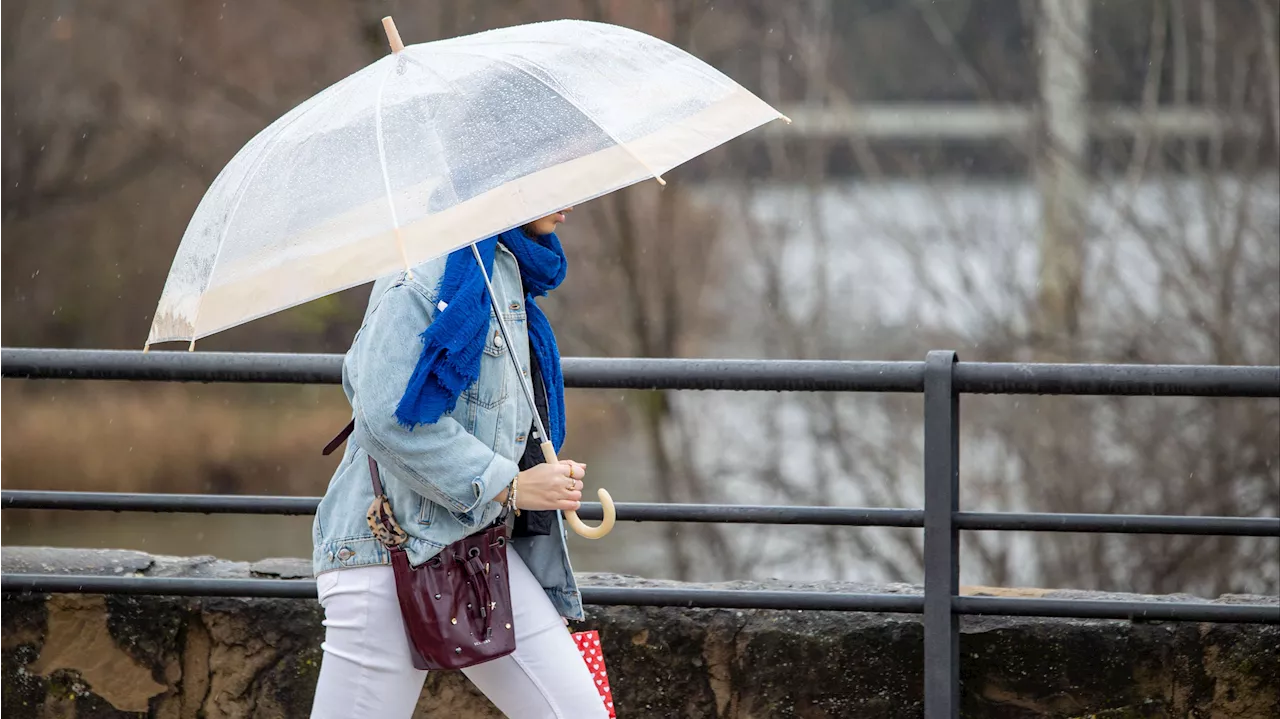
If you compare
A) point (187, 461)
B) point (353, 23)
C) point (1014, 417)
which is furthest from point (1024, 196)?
point (187, 461)

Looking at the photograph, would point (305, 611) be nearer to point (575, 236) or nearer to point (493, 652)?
point (493, 652)

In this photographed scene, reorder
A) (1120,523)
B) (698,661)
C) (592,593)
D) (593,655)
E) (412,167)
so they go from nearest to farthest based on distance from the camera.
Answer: (412,167) → (593,655) → (1120,523) → (592,593) → (698,661)

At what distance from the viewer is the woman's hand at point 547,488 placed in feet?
8.82

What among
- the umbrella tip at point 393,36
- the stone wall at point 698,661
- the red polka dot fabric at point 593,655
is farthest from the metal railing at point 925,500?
the umbrella tip at point 393,36

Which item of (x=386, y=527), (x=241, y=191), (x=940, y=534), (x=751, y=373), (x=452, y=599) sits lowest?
(x=452, y=599)

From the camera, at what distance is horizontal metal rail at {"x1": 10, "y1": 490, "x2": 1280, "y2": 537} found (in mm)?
3482

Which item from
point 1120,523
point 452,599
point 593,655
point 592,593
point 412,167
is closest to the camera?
point 412,167

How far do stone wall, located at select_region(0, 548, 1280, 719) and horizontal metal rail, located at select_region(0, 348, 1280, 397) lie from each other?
55 cm

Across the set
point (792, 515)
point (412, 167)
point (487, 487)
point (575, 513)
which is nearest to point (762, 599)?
point (792, 515)

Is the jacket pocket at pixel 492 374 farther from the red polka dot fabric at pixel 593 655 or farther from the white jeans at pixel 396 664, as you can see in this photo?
the red polka dot fabric at pixel 593 655

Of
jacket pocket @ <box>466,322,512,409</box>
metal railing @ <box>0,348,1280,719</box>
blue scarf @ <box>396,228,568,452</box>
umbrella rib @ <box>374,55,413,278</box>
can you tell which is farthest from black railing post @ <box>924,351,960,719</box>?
umbrella rib @ <box>374,55,413,278</box>

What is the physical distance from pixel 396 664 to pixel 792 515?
4.22ft

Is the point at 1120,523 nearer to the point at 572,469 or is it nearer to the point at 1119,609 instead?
the point at 1119,609

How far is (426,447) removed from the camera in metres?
2.58
